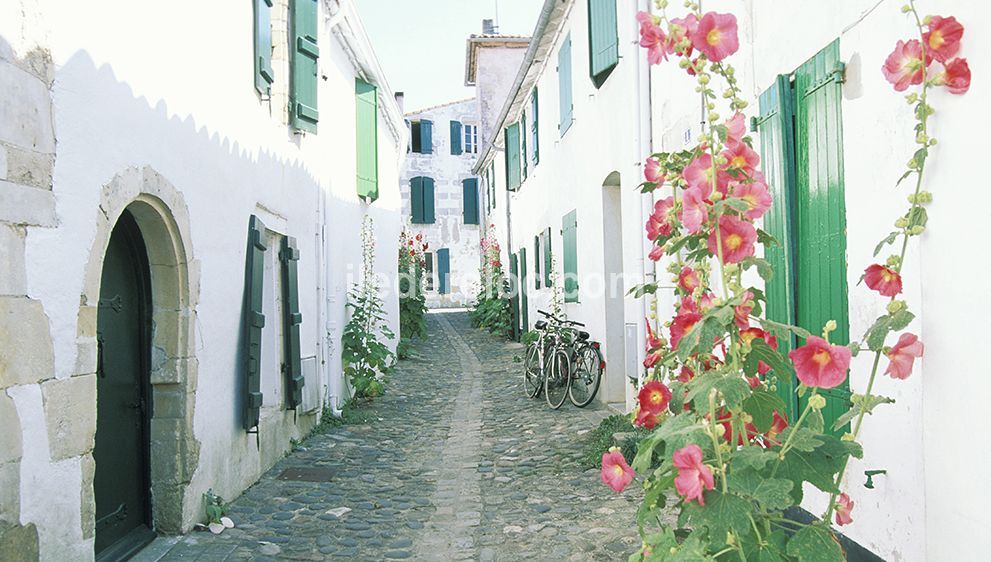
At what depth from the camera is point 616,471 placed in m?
2.37

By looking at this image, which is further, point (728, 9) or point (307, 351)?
point (307, 351)

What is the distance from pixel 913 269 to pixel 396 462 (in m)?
4.91

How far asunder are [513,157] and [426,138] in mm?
12806

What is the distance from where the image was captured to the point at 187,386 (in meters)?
4.64

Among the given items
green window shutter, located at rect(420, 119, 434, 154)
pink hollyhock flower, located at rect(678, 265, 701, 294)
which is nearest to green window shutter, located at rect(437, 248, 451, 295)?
green window shutter, located at rect(420, 119, 434, 154)

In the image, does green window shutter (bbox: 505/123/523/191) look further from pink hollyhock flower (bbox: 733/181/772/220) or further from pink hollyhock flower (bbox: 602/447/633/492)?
pink hollyhock flower (bbox: 733/181/772/220)

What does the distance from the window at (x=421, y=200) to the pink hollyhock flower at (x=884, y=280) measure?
2646 cm

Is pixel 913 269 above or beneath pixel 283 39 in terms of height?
beneath

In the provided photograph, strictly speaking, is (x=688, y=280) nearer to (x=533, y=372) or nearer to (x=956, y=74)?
(x=956, y=74)

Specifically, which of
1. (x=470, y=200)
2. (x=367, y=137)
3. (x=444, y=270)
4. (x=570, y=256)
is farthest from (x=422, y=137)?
(x=570, y=256)

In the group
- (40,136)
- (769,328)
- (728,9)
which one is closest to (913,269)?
(769,328)

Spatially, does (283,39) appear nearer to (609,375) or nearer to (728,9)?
(728,9)

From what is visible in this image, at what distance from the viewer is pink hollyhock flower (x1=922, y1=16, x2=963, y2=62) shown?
7.10ft

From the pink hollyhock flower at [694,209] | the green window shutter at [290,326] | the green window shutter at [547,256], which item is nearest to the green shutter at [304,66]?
the green window shutter at [290,326]
